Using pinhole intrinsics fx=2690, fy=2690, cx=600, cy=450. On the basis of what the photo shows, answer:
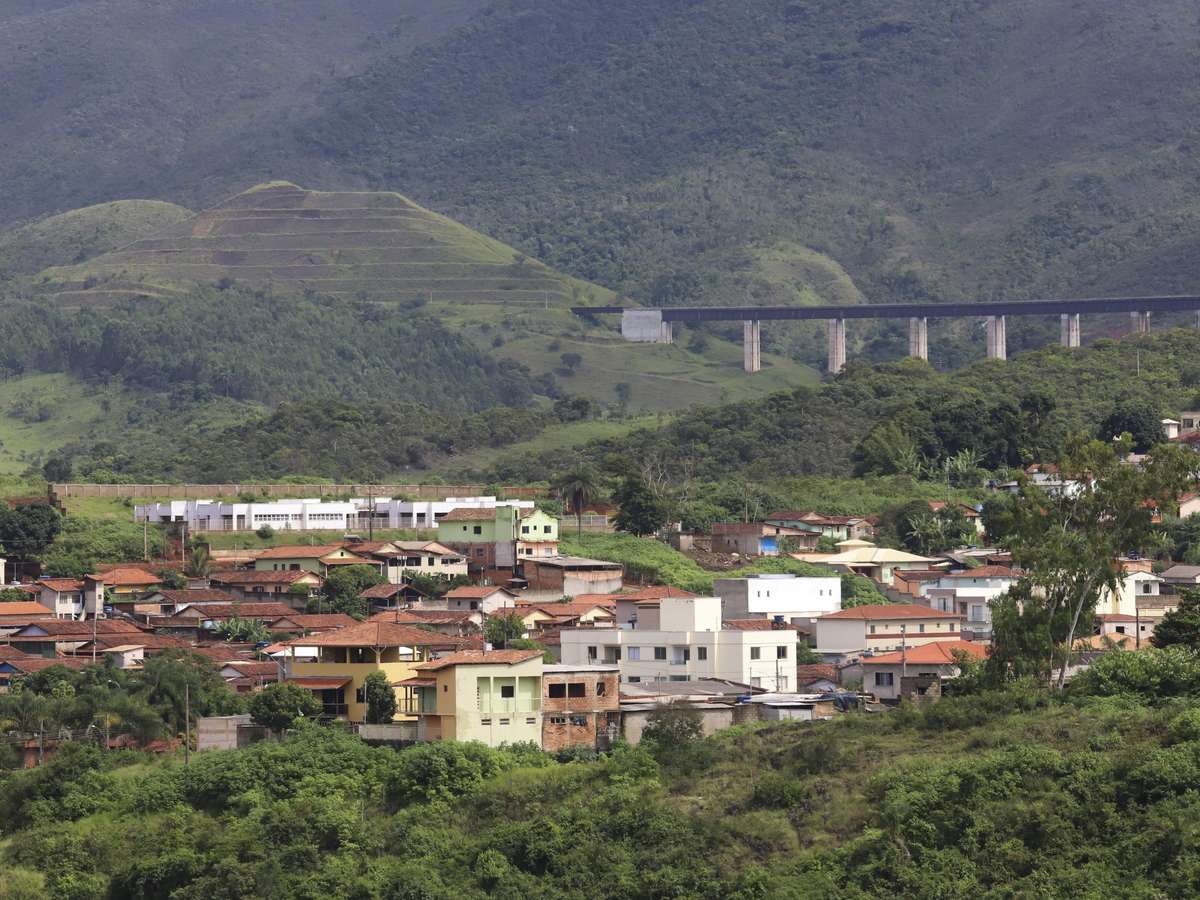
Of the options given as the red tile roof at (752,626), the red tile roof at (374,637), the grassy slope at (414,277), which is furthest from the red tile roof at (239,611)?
the grassy slope at (414,277)

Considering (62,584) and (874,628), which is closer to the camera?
(874,628)

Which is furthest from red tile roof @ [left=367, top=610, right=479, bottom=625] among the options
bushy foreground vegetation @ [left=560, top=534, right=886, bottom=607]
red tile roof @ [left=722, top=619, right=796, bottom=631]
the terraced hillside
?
the terraced hillside

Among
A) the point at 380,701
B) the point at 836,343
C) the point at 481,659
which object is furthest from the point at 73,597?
the point at 836,343

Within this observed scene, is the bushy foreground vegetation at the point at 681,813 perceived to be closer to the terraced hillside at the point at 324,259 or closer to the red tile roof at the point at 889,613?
the red tile roof at the point at 889,613

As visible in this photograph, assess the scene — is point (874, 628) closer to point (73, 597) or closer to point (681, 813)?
point (681, 813)

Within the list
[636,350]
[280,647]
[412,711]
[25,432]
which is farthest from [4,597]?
[636,350]

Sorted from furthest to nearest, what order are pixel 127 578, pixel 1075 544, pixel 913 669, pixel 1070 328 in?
pixel 1070 328
pixel 127 578
pixel 913 669
pixel 1075 544

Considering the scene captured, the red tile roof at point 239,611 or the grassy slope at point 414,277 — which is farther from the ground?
the grassy slope at point 414,277
